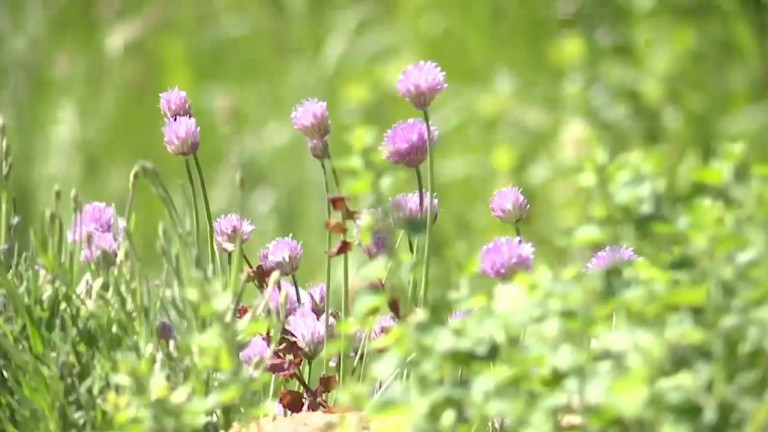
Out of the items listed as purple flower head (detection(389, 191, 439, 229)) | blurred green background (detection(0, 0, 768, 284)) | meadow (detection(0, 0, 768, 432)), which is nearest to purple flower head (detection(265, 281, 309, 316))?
meadow (detection(0, 0, 768, 432))

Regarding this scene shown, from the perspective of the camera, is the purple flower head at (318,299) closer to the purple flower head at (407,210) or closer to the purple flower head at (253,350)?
the purple flower head at (253,350)

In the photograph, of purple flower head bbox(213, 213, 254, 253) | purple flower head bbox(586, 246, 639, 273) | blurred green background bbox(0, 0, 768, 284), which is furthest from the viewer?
blurred green background bbox(0, 0, 768, 284)

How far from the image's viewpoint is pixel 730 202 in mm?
2029

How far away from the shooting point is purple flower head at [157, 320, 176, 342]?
1.72 meters

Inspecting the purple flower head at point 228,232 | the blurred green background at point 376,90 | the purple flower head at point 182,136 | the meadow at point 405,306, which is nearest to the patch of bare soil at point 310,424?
the meadow at point 405,306

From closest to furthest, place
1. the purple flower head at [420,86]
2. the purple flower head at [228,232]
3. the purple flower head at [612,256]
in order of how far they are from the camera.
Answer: the purple flower head at [612,256]
the purple flower head at [420,86]
the purple flower head at [228,232]

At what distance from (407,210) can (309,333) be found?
0.75ft

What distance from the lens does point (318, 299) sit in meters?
1.95

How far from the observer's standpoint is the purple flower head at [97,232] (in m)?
1.82

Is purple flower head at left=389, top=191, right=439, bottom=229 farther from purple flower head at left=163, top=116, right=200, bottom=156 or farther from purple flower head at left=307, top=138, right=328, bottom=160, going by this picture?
purple flower head at left=163, top=116, right=200, bottom=156

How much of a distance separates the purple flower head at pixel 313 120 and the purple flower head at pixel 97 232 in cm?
30

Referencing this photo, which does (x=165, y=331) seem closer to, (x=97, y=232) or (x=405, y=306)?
(x=97, y=232)

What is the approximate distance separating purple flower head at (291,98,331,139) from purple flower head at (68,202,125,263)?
30cm

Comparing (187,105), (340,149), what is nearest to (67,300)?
(187,105)
